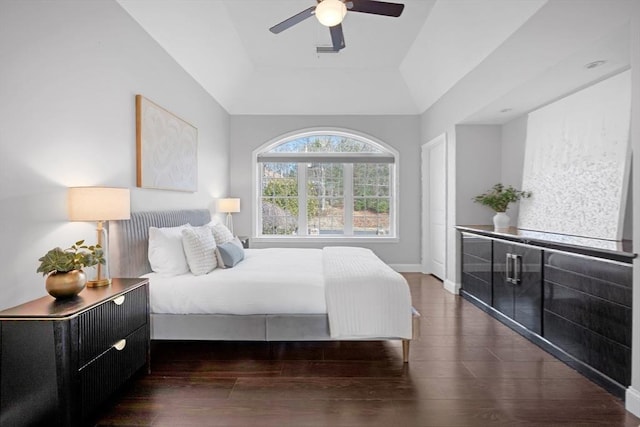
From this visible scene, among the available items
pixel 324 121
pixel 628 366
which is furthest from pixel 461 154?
pixel 628 366

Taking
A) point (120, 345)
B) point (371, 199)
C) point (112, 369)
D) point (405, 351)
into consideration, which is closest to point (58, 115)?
point (120, 345)

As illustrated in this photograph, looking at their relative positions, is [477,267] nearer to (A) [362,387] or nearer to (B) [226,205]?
(A) [362,387]

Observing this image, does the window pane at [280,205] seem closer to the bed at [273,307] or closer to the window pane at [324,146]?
the window pane at [324,146]

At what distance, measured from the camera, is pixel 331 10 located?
2352 mm

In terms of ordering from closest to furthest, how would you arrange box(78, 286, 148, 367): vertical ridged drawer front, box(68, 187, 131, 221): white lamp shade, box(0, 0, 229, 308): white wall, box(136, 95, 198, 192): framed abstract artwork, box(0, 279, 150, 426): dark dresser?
box(0, 279, 150, 426): dark dresser, box(78, 286, 148, 367): vertical ridged drawer front, box(0, 0, 229, 308): white wall, box(68, 187, 131, 221): white lamp shade, box(136, 95, 198, 192): framed abstract artwork

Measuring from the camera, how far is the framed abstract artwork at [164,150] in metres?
3.17

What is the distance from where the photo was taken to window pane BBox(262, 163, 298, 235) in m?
6.49

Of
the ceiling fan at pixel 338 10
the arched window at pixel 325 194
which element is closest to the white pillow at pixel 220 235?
the ceiling fan at pixel 338 10

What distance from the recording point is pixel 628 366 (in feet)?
6.97

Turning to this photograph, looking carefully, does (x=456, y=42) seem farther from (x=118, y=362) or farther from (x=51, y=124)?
(x=118, y=362)

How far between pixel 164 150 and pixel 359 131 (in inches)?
140

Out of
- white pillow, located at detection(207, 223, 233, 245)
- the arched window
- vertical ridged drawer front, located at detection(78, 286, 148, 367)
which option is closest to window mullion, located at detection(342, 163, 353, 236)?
the arched window

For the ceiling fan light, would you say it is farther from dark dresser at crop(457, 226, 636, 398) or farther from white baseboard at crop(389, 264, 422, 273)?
white baseboard at crop(389, 264, 422, 273)

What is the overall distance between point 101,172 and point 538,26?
354cm
